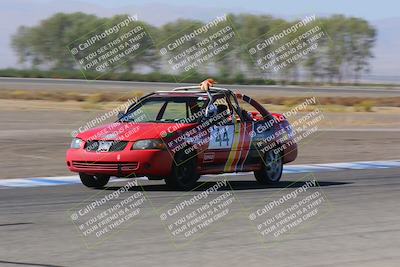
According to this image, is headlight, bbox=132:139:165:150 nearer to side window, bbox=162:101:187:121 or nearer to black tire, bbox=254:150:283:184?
side window, bbox=162:101:187:121

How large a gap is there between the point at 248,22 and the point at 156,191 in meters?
103

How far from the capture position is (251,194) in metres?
12.9

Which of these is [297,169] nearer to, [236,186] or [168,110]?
[236,186]

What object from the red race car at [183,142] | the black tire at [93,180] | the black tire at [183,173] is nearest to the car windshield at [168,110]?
the red race car at [183,142]

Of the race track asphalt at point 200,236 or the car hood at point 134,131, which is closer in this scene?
the race track asphalt at point 200,236

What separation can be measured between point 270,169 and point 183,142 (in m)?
2.21

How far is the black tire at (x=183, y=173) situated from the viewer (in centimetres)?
1276

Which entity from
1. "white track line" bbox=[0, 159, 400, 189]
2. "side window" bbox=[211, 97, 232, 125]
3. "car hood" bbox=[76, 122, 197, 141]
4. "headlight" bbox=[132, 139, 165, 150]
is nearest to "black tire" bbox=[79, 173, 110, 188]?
"car hood" bbox=[76, 122, 197, 141]

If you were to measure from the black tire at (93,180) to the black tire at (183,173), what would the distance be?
3.63 ft

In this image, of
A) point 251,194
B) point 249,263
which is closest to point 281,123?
point 251,194

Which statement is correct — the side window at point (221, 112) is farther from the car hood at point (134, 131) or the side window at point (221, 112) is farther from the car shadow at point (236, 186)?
the car shadow at point (236, 186)

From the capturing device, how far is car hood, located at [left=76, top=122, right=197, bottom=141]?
41.5 ft

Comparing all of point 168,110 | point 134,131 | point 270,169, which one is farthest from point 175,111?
point 270,169

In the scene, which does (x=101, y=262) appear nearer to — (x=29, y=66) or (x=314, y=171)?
(x=314, y=171)
